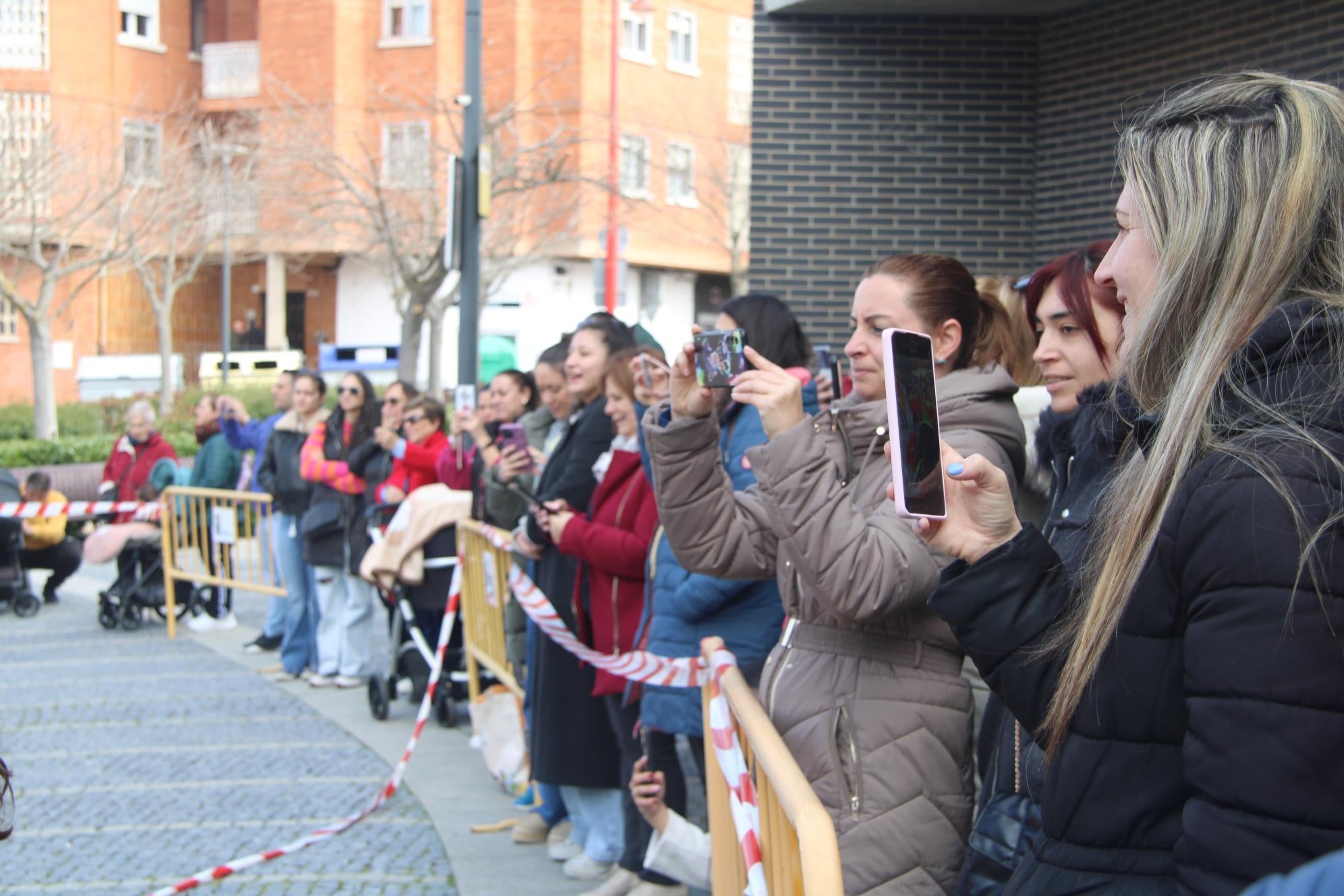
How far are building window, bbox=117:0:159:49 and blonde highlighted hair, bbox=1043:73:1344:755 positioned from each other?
4094cm

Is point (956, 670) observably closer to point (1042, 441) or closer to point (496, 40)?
point (1042, 441)

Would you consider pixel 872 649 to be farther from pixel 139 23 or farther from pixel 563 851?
pixel 139 23

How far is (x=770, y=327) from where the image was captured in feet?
15.3

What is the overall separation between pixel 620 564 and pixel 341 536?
15.6 ft

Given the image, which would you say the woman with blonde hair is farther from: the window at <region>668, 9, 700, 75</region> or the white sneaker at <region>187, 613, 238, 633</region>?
the window at <region>668, 9, 700, 75</region>

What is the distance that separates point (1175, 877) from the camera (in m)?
1.61

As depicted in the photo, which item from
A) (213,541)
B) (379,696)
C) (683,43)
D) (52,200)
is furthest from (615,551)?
(683,43)

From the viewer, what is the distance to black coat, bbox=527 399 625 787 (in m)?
5.52

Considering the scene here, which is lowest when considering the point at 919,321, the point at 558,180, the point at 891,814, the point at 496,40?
the point at 891,814

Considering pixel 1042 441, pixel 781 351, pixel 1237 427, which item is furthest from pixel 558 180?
pixel 1237 427

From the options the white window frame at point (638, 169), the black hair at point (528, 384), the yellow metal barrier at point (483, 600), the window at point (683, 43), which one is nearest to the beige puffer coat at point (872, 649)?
the yellow metal barrier at point (483, 600)

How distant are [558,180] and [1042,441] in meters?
21.6

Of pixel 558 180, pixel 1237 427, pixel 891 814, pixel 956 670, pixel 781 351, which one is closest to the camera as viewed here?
pixel 1237 427

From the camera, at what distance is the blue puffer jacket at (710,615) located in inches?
174
